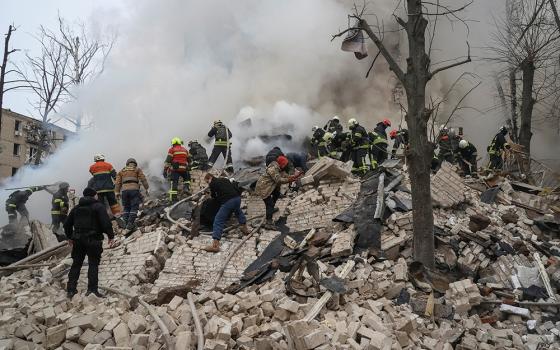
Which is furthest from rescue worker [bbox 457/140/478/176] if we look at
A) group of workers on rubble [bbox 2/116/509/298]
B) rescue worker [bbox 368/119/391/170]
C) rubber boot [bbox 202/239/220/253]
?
rubber boot [bbox 202/239/220/253]

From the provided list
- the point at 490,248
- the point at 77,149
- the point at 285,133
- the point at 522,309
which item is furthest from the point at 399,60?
the point at 522,309

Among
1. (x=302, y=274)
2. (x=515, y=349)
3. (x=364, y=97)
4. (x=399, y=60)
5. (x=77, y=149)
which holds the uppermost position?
(x=399, y=60)

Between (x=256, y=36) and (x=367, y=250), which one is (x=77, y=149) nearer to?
(x=256, y=36)

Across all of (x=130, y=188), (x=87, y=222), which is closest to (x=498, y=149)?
(x=130, y=188)

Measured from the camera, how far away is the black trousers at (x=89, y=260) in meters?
6.01

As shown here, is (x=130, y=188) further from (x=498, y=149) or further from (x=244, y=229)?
(x=498, y=149)

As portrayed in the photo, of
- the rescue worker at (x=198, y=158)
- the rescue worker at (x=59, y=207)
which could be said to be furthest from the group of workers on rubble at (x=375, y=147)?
the rescue worker at (x=59, y=207)

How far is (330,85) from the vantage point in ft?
65.4

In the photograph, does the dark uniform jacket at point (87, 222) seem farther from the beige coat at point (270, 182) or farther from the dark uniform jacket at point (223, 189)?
the beige coat at point (270, 182)

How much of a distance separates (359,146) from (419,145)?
17.5 ft

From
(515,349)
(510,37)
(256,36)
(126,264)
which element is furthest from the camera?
(256,36)

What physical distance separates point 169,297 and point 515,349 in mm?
3717

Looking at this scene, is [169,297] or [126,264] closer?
[169,297]

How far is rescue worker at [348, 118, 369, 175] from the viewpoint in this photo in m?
10.8
